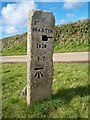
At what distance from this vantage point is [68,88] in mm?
9961

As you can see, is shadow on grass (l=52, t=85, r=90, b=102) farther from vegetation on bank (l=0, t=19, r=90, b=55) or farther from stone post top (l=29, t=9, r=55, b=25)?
vegetation on bank (l=0, t=19, r=90, b=55)

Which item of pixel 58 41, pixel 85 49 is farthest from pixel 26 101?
pixel 58 41

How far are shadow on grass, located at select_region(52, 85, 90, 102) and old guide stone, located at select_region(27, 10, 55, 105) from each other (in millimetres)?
336

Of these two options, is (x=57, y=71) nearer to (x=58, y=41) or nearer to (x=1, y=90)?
(x=1, y=90)

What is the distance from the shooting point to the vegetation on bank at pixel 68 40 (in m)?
21.7

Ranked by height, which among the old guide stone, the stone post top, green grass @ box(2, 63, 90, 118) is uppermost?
the stone post top

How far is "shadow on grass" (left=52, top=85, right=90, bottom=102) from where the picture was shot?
9159 millimetres

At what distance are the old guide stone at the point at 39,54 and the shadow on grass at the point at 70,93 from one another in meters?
0.34

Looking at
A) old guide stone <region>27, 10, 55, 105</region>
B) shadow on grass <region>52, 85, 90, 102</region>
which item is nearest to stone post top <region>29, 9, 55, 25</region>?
old guide stone <region>27, 10, 55, 105</region>

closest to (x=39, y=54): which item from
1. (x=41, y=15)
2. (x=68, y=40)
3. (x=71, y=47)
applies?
(x=41, y=15)

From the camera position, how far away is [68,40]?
23344 mm

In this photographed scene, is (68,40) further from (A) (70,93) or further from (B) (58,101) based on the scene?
(B) (58,101)

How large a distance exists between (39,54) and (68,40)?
47.0ft

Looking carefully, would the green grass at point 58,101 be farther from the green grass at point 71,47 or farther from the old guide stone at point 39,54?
the green grass at point 71,47
